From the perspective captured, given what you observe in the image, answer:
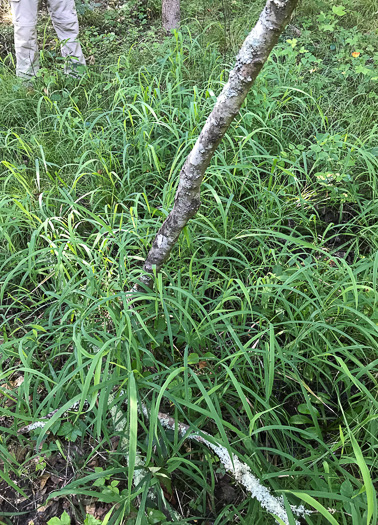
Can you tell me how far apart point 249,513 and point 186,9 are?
441 cm

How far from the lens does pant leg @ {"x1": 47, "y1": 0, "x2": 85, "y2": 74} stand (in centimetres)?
318

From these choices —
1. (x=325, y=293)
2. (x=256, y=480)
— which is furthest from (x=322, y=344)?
(x=256, y=480)

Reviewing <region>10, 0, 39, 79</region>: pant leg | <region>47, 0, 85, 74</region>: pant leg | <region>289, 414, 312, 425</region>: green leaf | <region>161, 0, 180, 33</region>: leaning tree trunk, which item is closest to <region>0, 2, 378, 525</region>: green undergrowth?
<region>289, 414, 312, 425</region>: green leaf

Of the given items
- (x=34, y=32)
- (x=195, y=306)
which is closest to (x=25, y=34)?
(x=34, y=32)

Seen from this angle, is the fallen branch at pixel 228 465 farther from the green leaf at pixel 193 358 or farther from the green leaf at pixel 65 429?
the green leaf at pixel 193 358

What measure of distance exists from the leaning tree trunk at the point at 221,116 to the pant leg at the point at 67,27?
2.42m

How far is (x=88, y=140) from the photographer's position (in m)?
2.35

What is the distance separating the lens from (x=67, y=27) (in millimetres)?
Result: 3316

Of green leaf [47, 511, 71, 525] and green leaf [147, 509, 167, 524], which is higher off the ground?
green leaf [147, 509, 167, 524]

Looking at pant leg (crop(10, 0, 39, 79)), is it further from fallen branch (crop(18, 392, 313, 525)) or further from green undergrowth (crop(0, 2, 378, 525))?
fallen branch (crop(18, 392, 313, 525))

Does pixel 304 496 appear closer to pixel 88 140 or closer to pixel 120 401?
pixel 120 401

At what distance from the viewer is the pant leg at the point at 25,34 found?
305 cm

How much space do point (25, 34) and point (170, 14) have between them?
52.3 inches

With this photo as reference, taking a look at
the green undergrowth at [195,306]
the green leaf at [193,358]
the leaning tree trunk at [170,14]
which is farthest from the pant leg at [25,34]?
the green leaf at [193,358]
